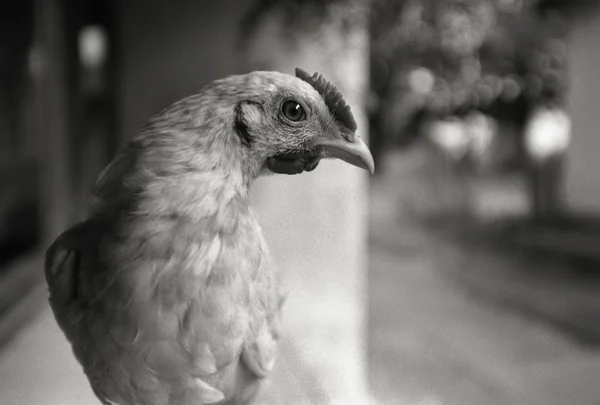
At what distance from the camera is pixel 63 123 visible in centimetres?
103

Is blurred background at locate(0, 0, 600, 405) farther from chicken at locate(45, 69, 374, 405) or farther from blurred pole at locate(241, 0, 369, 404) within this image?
chicken at locate(45, 69, 374, 405)

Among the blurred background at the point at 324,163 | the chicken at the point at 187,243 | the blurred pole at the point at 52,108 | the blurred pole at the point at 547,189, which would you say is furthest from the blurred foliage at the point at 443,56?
the blurred pole at the point at 547,189

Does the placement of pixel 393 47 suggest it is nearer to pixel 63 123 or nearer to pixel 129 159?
pixel 63 123

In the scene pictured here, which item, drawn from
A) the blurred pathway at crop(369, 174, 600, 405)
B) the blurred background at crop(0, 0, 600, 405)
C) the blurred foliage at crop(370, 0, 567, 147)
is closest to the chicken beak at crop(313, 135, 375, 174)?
the blurred background at crop(0, 0, 600, 405)

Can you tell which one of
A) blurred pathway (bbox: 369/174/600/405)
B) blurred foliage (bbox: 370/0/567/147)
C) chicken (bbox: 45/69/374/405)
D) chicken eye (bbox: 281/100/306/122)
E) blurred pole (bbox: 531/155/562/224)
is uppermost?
blurred foliage (bbox: 370/0/567/147)

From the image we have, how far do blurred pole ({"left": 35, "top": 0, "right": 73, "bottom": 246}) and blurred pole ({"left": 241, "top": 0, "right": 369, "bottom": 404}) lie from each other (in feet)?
1.23

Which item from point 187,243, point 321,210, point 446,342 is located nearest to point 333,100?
point 187,243

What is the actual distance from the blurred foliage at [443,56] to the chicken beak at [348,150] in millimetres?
664

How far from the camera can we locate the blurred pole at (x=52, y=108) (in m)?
0.96

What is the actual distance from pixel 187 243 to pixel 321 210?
57 cm

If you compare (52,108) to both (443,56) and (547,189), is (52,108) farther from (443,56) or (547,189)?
(547,189)

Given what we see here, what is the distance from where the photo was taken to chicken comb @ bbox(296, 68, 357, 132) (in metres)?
0.39

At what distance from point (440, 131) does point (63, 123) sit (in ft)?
2.72

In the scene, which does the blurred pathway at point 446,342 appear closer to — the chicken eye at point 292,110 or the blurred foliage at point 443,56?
the blurred foliage at point 443,56
